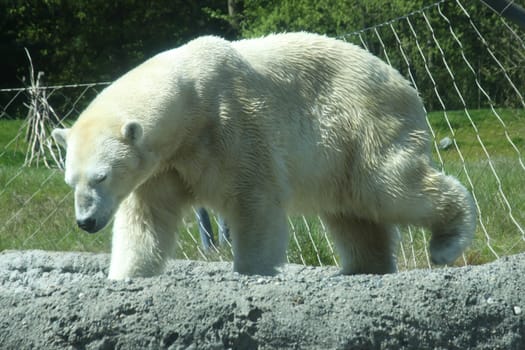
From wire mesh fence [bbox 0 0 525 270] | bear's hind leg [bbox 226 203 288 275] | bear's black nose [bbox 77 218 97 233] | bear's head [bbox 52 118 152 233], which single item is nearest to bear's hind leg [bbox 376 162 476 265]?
wire mesh fence [bbox 0 0 525 270]

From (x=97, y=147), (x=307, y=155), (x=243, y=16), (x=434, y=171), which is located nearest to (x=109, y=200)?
(x=97, y=147)

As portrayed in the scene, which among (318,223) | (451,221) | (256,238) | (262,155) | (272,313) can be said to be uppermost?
(272,313)

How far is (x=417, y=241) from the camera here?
18.5ft

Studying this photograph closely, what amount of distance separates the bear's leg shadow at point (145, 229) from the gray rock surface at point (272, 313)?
49.6 inches

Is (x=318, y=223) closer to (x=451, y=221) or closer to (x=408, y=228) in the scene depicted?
(x=408, y=228)

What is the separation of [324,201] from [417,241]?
139 cm

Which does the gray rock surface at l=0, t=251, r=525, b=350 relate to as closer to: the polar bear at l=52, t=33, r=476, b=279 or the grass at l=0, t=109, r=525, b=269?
the polar bear at l=52, t=33, r=476, b=279

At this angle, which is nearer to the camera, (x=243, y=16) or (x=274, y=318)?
(x=274, y=318)

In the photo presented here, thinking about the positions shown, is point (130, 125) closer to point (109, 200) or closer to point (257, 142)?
point (109, 200)

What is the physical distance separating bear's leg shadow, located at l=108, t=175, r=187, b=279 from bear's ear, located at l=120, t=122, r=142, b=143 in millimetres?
378

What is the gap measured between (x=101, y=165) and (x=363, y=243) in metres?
1.60

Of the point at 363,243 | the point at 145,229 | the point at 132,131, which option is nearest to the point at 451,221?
the point at 363,243

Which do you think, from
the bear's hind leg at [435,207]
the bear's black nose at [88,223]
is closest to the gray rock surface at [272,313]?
the bear's black nose at [88,223]

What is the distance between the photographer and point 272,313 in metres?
2.64
